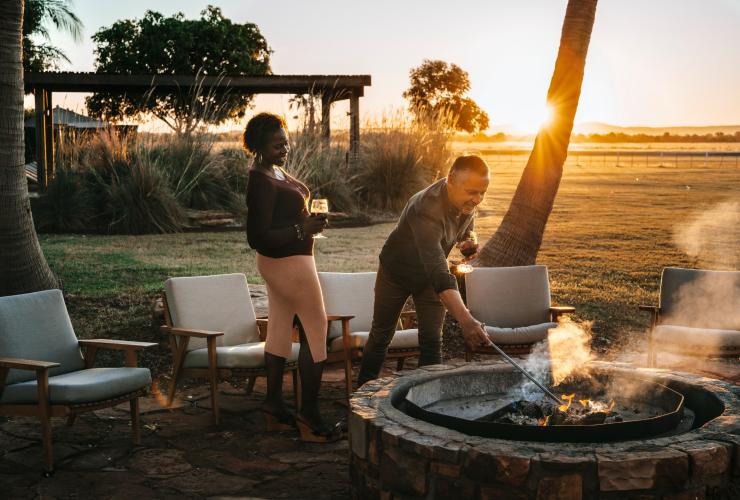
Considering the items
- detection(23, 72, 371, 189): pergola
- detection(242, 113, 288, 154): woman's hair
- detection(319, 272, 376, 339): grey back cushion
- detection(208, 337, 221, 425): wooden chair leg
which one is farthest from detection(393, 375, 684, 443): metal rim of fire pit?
detection(23, 72, 371, 189): pergola

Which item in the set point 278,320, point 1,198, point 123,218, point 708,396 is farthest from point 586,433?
point 123,218

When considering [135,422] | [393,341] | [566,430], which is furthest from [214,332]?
[566,430]

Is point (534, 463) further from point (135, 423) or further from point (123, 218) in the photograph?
point (123, 218)

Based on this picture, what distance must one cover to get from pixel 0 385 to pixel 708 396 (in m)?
3.80

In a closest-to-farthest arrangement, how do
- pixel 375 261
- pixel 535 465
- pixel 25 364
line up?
pixel 535 465 → pixel 25 364 → pixel 375 261

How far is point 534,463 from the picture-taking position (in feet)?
10.3

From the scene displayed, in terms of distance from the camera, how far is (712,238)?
17109 millimetres

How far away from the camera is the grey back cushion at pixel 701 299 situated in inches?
257

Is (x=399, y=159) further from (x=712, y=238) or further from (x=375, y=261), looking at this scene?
(x=712, y=238)

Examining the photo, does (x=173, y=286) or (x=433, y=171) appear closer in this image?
(x=173, y=286)

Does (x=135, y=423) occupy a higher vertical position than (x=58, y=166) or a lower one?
lower

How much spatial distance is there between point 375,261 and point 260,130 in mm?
7475

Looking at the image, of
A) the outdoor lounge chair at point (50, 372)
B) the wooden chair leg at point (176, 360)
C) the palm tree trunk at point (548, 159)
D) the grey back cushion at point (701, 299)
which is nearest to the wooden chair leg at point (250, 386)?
the wooden chair leg at point (176, 360)

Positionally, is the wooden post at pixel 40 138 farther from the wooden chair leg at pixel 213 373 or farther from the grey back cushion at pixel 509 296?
the wooden chair leg at pixel 213 373
